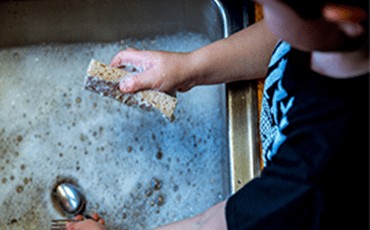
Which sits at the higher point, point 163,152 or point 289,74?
point 289,74

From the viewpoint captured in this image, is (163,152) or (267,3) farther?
(163,152)

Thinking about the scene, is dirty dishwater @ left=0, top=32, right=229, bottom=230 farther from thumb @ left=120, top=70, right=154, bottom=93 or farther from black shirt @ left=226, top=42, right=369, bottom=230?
black shirt @ left=226, top=42, right=369, bottom=230

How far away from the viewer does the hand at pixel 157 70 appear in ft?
1.95

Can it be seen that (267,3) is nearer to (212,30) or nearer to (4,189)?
(212,30)

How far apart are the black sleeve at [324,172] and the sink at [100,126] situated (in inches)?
14.7

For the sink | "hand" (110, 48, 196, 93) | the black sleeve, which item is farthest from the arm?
the black sleeve

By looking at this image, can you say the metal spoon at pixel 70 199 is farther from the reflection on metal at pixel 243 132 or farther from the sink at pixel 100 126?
the reflection on metal at pixel 243 132

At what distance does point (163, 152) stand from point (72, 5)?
1.44ft

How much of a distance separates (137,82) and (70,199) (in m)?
0.37

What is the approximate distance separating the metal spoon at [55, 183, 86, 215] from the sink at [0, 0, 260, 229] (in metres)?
0.02

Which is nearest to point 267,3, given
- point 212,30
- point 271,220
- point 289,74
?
point 289,74

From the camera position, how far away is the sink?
753 millimetres

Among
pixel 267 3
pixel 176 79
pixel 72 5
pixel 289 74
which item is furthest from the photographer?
pixel 72 5

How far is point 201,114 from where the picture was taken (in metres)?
0.81
